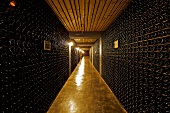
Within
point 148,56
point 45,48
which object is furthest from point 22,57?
point 148,56

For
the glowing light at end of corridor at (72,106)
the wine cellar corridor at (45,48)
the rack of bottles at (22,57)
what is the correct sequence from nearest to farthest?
the rack of bottles at (22,57), the wine cellar corridor at (45,48), the glowing light at end of corridor at (72,106)

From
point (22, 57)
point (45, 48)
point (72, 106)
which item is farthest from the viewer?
point (72, 106)

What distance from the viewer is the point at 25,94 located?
239 centimetres

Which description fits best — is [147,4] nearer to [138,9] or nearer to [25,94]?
[138,9]

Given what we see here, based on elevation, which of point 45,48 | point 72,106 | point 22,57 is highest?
point 45,48

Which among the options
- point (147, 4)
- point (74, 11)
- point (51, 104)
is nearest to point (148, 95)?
point (147, 4)

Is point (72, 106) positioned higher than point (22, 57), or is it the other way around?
point (22, 57)

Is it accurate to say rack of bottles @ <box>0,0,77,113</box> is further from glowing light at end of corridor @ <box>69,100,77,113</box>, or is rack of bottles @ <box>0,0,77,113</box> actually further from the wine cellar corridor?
glowing light at end of corridor @ <box>69,100,77,113</box>

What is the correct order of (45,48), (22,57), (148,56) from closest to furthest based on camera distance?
(22,57)
(148,56)
(45,48)

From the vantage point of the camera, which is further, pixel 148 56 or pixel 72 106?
pixel 72 106

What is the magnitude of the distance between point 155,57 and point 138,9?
1.29 m

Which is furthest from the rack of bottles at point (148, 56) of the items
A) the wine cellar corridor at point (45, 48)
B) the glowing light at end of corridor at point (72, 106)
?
the glowing light at end of corridor at point (72, 106)

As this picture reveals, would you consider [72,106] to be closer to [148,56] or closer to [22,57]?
[22,57]

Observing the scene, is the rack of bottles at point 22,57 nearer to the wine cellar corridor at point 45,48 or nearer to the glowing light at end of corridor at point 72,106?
the wine cellar corridor at point 45,48
